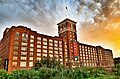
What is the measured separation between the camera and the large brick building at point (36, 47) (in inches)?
2953

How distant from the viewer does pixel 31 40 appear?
83062 mm

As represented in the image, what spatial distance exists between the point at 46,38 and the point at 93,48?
5960 centimetres

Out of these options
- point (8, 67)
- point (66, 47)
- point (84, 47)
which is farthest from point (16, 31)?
point (84, 47)

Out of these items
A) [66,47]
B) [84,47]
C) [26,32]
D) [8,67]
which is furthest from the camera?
[84,47]

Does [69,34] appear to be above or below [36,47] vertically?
above

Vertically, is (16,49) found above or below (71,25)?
below

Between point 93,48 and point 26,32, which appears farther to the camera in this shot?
point 93,48

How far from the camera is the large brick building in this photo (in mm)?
75006

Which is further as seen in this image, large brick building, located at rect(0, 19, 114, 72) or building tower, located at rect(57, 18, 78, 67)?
building tower, located at rect(57, 18, 78, 67)

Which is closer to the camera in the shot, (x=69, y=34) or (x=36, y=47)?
(x=36, y=47)

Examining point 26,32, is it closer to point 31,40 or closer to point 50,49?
point 31,40

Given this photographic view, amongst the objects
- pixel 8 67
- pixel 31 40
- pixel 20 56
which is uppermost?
pixel 31 40

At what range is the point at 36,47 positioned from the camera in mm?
84250

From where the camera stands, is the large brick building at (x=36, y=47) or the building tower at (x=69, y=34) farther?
the building tower at (x=69, y=34)
